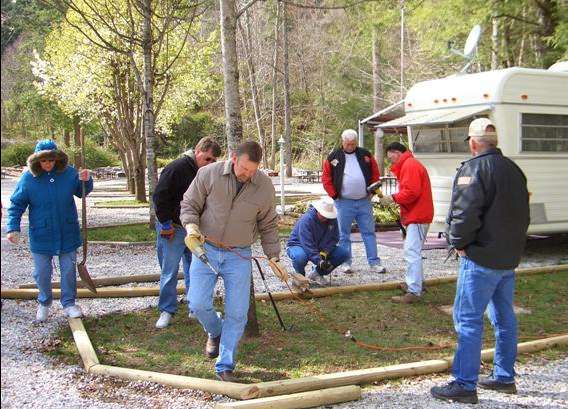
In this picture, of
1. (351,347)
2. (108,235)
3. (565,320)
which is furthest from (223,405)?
(108,235)

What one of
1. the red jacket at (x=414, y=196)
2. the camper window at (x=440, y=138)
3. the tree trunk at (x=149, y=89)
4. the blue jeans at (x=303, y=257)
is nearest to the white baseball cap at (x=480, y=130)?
the red jacket at (x=414, y=196)

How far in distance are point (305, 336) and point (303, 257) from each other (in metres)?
1.60

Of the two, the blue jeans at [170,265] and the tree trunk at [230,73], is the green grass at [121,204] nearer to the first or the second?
the blue jeans at [170,265]

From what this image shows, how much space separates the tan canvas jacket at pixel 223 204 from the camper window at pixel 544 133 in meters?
6.01

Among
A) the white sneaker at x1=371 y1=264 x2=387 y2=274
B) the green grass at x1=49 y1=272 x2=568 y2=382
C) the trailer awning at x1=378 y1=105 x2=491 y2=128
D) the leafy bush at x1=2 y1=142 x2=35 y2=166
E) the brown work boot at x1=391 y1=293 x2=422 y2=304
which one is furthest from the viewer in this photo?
the trailer awning at x1=378 y1=105 x2=491 y2=128

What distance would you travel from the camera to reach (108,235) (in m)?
11.6

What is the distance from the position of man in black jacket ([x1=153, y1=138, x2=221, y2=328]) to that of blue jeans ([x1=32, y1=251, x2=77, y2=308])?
84cm

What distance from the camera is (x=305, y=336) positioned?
17.7ft

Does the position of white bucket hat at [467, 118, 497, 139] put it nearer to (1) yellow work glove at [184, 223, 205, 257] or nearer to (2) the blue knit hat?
(1) yellow work glove at [184, 223, 205, 257]

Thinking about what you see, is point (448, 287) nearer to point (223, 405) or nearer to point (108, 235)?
point (223, 405)

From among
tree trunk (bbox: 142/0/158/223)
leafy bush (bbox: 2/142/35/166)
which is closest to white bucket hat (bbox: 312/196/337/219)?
tree trunk (bbox: 142/0/158/223)

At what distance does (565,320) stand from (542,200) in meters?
3.60

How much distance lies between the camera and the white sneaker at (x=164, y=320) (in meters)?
5.57

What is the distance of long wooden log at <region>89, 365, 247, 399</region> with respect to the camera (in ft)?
12.9
